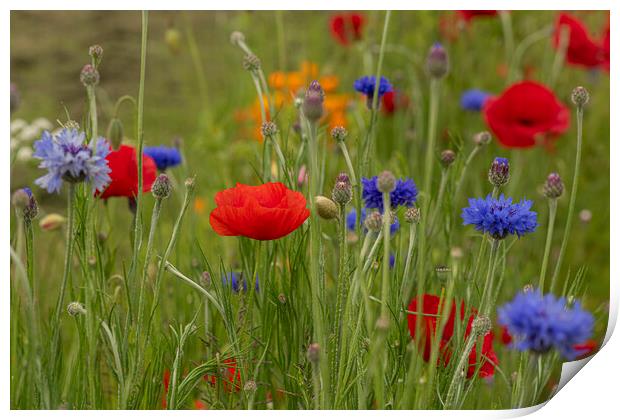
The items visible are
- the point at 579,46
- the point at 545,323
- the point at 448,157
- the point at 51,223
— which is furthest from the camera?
the point at 579,46

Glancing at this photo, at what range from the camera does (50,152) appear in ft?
1.94

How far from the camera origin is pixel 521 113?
1242 mm

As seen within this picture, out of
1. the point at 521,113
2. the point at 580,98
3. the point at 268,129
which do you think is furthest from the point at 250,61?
the point at 521,113

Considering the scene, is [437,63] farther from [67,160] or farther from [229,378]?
[229,378]

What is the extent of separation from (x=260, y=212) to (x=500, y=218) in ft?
0.61

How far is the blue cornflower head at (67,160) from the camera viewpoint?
1.93 ft

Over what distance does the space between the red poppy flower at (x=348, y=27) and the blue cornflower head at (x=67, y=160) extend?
37.5 inches

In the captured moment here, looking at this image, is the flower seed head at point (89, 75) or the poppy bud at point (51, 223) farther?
the poppy bud at point (51, 223)

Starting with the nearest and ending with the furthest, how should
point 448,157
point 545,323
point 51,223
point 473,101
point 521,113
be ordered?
1. point 545,323
2. point 448,157
3. point 51,223
4. point 521,113
5. point 473,101

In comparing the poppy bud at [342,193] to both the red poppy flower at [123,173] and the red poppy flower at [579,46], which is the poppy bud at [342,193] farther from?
the red poppy flower at [579,46]

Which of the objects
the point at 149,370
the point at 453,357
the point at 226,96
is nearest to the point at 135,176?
the point at 149,370

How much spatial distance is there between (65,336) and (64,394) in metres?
0.43

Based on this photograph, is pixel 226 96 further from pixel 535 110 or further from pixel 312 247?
pixel 312 247

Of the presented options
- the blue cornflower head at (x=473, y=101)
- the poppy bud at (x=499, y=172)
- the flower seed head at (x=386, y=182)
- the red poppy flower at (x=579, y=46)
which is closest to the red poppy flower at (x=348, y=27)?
the blue cornflower head at (x=473, y=101)
